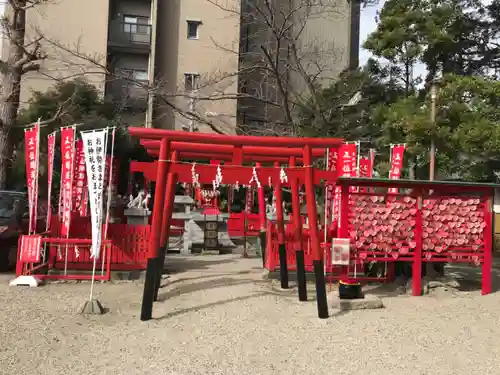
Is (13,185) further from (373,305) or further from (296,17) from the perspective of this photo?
(373,305)

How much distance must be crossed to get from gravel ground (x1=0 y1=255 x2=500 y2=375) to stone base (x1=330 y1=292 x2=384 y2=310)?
0.18 meters

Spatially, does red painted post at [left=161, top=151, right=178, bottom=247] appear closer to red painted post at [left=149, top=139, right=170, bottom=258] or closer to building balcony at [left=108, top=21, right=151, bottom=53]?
red painted post at [left=149, top=139, right=170, bottom=258]

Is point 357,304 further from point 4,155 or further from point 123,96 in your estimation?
point 123,96

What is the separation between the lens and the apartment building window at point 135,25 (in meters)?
28.0

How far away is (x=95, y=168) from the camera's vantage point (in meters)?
8.30

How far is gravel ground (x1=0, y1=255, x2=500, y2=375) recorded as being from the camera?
5262 millimetres

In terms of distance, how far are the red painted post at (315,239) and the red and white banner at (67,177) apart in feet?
16.1

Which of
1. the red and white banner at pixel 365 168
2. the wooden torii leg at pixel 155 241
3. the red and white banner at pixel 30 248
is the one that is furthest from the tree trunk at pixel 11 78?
the red and white banner at pixel 365 168

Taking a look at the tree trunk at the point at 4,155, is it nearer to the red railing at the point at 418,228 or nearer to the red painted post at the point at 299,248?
the red painted post at the point at 299,248

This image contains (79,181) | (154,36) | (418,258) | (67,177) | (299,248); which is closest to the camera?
(299,248)

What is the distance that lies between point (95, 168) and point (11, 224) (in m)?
3.85

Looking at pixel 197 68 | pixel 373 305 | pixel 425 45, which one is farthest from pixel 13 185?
pixel 373 305

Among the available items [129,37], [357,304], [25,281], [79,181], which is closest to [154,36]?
[129,37]

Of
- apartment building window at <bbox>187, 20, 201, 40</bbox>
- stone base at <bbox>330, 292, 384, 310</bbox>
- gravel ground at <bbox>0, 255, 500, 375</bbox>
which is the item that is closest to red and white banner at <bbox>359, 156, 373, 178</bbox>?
gravel ground at <bbox>0, 255, 500, 375</bbox>
